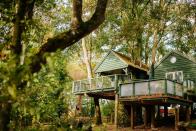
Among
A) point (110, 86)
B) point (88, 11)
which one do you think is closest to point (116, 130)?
point (110, 86)

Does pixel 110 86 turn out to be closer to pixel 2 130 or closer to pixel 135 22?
pixel 135 22

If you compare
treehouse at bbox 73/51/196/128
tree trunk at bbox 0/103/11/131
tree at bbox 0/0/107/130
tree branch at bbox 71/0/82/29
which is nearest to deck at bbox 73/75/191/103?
treehouse at bbox 73/51/196/128

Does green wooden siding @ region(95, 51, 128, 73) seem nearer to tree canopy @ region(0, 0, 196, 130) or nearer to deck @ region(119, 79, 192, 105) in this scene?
tree canopy @ region(0, 0, 196, 130)

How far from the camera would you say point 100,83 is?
88.4ft

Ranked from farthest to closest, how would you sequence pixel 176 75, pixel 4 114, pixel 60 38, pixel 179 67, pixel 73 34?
pixel 176 75 < pixel 179 67 < pixel 73 34 < pixel 60 38 < pixel 4 114

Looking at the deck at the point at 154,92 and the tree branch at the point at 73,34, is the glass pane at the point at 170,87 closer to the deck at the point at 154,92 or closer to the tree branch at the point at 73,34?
the deck at the point at 154,92

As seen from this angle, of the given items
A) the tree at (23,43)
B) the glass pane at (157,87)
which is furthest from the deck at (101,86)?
the tree at (23,43)

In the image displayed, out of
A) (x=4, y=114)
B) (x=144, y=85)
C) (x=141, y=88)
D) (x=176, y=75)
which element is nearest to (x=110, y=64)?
(x=176, y=75)

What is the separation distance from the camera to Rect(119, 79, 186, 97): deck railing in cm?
2056

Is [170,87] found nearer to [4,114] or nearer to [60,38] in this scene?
[60,38]

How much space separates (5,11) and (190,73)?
1000 inches

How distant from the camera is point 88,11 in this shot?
3475cm

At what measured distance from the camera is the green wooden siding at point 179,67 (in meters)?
28.4

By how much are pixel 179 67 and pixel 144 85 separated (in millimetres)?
8745
